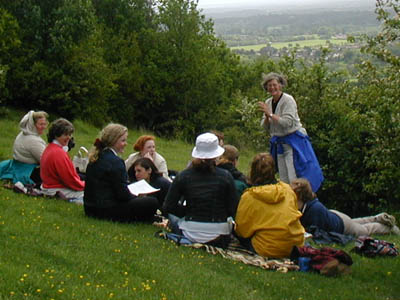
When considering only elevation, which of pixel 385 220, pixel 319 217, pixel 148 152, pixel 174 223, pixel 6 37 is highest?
pixel 6 37

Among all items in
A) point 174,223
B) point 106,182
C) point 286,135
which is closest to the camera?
point 174,223

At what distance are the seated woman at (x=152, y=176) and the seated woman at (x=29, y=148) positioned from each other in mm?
1720

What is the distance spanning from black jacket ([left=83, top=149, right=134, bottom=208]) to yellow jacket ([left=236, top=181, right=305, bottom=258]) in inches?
68.3

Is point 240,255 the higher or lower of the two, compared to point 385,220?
higher

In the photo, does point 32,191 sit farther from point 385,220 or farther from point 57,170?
point 385,220

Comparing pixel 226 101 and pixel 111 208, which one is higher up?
pixel 111 208

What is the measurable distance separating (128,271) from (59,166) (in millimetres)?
3572

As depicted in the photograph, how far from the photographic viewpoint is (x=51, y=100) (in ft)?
86.4

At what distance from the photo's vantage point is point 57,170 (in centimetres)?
1005

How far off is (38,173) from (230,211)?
408 centimetres

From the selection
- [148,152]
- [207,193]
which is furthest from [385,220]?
[148,152]

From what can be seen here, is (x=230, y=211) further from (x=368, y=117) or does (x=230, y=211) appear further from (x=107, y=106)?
(x=107, y=106)

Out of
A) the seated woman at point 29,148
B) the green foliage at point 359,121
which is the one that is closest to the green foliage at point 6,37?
the green foliage at point 359,121

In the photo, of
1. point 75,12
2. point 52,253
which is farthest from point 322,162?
point 75,12
